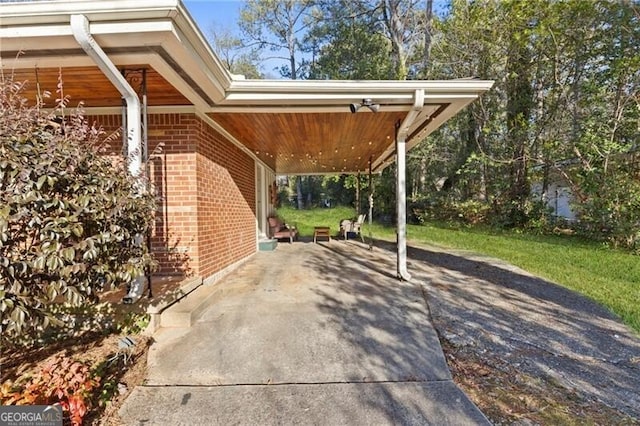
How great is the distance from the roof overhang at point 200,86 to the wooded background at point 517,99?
668cm

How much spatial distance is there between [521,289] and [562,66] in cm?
948

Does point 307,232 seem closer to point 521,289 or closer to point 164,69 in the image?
point 521,289

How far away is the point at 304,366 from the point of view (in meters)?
2.58

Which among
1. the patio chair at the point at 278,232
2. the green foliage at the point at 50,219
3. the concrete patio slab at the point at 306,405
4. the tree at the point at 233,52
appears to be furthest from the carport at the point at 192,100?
the tree at the point at 233,52

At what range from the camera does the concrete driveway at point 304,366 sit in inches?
81.8

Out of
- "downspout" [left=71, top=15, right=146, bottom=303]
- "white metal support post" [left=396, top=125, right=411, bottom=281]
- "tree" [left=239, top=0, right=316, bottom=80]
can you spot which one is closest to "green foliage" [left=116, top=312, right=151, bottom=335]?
"downspout" [left=71, top=15, right=146, bottom=303]

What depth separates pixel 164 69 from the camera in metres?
2.90

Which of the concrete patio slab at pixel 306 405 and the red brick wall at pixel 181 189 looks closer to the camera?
the concrete patio slab at pixel 306 405

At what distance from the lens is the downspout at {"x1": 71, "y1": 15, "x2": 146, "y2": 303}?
2.40m

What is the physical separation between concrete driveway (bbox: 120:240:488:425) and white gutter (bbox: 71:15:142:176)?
168 centimetres

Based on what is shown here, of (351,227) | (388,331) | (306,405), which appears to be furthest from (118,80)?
(351,227)

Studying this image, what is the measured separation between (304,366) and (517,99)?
13.2 m

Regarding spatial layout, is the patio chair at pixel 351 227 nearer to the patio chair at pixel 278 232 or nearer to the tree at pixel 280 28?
the patio chair at pixel 278 232

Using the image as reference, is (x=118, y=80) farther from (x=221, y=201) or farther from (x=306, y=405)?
(x=306, y=405)
